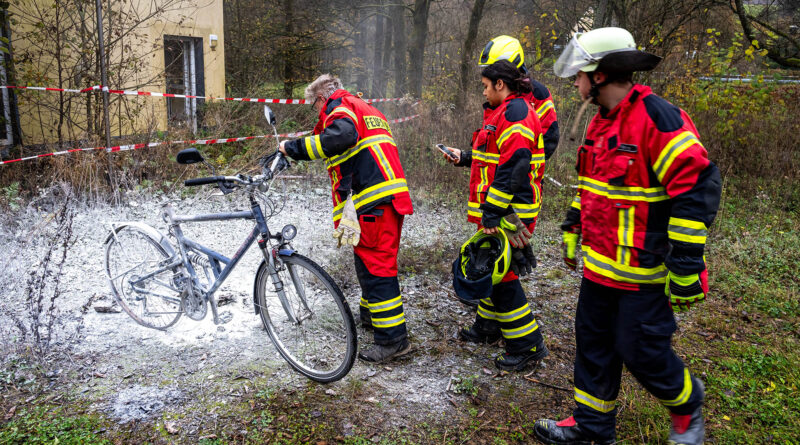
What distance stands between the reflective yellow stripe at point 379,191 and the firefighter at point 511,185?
558 millimetres

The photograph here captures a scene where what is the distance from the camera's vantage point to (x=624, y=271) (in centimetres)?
249

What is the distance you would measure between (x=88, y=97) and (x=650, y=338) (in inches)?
322

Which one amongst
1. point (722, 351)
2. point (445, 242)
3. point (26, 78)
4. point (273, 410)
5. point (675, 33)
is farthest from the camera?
point (675, 33)

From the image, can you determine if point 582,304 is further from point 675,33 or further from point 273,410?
point 675,33

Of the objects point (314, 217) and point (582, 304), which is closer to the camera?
point (582, 304)

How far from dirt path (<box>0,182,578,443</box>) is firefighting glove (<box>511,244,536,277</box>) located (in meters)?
0.76

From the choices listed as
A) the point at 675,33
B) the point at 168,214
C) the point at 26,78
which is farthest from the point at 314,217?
the point at 675,33

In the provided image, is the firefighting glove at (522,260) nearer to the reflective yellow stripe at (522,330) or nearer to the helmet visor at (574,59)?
the reflective yellow stripe at (522,330)

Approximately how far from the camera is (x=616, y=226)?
8.20 feet

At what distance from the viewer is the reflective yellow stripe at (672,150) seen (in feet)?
7.45

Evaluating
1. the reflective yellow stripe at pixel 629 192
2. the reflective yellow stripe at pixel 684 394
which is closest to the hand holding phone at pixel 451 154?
the reflective yellow stripe at pixel 629 192

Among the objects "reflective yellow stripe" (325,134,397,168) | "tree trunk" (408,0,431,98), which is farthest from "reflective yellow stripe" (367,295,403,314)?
"tree trunk" (408,0,431,98)

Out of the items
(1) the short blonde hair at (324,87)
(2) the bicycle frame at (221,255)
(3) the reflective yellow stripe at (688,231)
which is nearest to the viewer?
(3) the reflective yellow stripe at (688,231)

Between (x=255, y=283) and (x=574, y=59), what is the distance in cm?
242
